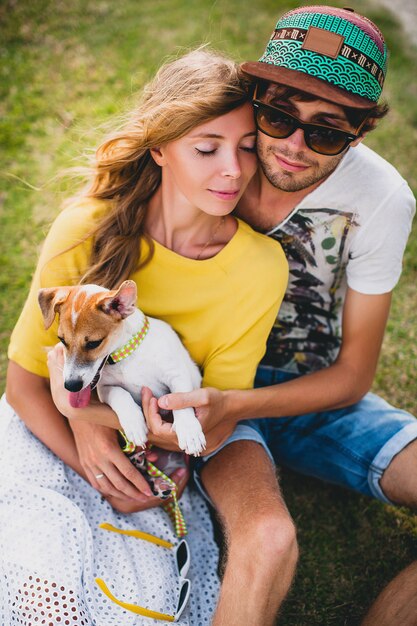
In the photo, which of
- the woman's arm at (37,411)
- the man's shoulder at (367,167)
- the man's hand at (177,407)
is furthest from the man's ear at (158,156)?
the woman's arm at (37,411)

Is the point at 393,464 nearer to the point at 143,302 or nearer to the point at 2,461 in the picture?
the point at 143,302

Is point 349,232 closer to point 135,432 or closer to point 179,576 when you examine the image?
point 135,432

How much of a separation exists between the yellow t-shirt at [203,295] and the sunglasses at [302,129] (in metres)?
0.51

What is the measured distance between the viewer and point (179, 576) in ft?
8.97

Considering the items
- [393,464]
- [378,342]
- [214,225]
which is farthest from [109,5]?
[393,464]

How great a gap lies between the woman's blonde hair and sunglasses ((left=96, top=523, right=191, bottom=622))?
45.5 inches

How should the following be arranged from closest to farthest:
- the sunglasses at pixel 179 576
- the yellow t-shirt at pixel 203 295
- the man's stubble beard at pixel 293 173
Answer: the sunglasses at pixel 179 576
the man's stubble beard at pixel 293 173
the yellow t-shirt at pixel 203 295

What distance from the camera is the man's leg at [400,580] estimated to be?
8.25 ft

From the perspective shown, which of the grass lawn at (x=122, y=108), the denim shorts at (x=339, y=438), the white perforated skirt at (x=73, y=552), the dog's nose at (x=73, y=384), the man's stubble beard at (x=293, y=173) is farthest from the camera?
the grass lawn at (x=122, y=108)

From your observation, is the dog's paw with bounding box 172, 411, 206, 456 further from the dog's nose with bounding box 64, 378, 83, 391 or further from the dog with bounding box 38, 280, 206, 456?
the dog's nose with bounding box 64, 378, 83, 391

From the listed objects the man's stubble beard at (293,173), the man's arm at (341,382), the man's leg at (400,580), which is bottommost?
the man's leg at (400,580)

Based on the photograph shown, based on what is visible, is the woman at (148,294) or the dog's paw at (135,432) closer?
the dog's paw at (135,432)

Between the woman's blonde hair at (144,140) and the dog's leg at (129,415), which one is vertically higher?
the woman's blonde hair at (144,140)

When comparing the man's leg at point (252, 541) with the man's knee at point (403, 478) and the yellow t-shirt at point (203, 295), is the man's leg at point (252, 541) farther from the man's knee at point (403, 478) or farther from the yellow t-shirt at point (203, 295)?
the man's knee at point (403, 478)
